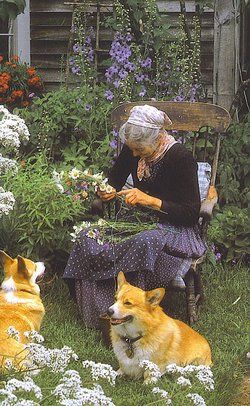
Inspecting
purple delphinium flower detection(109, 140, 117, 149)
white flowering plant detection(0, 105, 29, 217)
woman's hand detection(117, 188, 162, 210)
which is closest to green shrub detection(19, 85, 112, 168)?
purple delphinium flower detection(109, 140, 117, 149)

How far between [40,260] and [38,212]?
1.24ft

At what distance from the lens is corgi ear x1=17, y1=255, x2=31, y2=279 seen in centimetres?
475

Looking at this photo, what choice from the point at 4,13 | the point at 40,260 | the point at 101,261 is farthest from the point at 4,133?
the point at 4,13

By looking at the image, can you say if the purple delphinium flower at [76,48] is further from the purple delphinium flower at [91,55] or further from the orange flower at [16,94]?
the orange flower at [16,94]

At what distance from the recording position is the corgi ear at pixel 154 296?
4.71 metres

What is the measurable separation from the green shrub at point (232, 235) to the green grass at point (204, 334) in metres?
0.15

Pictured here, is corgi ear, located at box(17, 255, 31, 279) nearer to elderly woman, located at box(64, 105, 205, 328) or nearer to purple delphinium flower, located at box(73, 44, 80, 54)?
elderly woman, located at box(64, 105, 205, 328)

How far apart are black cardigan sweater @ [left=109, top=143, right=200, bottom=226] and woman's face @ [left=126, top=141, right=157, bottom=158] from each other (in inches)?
4.7

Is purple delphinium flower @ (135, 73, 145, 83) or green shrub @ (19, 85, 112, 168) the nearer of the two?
green shrub @ (19, 85, 112, 168)

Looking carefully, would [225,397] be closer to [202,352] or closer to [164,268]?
[202,352]

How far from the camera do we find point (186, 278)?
5715mm

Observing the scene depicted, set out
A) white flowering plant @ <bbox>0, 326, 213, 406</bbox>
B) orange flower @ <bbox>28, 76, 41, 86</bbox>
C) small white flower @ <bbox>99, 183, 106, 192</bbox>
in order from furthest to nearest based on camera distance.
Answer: orange flower @ <bbox>28, 76, 41, 86</bbox> → small white flower @ <bbox>99, 183, 106, 192</bbox> → white flowering plant @ <bbox>0, 326, 213, 406</bbox>

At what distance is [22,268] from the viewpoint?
482 centimetres

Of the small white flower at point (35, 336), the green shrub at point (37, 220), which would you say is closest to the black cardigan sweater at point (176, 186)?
the green shrub at point (37, 220)
